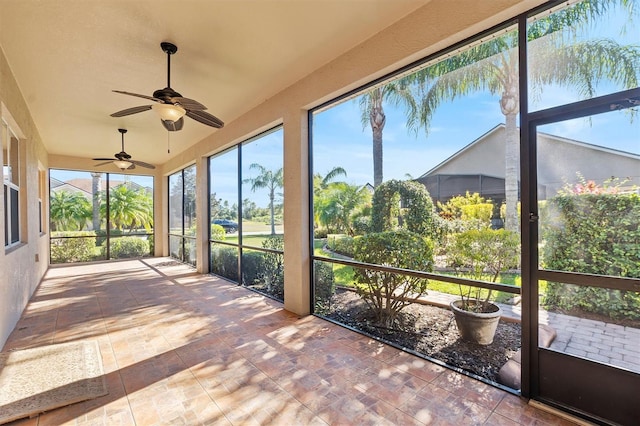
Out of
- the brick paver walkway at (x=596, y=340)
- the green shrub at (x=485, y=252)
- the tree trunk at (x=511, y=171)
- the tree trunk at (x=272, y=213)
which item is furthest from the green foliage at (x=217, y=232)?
the brick paver walkway at (x=596, y=340)

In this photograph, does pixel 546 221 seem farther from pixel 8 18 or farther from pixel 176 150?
pixel 176 150

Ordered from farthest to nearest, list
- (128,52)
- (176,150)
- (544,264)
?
(176,150)
(128,52)
(544,264)

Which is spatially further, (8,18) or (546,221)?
(8,18)

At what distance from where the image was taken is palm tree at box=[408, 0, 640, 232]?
183 centimetres

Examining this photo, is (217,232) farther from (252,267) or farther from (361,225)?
(361,225)

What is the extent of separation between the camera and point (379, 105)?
126 inches

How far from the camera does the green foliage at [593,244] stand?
68.5 inches

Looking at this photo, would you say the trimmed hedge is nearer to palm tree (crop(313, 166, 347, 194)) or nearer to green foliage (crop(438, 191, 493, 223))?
palm tree (crop(313, 166, 347, 194))

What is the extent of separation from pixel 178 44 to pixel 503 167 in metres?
3.17

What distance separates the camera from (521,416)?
1.88 meters

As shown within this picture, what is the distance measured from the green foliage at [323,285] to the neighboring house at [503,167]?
1.67 meters

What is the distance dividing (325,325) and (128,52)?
144 inches

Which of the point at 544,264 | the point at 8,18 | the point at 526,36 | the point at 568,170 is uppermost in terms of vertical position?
the point at 8,18

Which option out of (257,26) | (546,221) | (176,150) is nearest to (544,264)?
(546,221)
